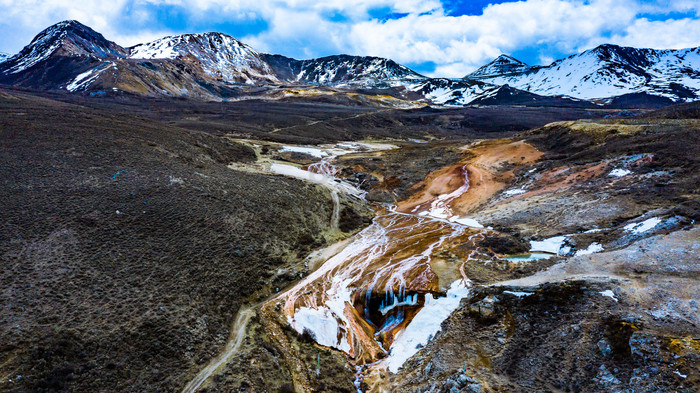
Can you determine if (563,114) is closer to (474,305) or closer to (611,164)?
(611,164)

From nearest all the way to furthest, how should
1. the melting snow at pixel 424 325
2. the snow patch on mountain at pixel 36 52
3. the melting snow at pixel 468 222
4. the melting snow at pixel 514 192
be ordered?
1. the melting snow at pixel 424 325
2. the melting snow at pixel 468 222
3. the melting snow at pixel 514 192
4. the snow patch on mountain at pixel 36 52

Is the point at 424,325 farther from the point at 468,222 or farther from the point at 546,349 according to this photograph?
the point at 468,222

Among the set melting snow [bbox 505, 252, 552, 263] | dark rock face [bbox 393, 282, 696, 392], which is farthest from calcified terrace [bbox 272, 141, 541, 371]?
melting snow [bbox 505, 252, 552, 263]

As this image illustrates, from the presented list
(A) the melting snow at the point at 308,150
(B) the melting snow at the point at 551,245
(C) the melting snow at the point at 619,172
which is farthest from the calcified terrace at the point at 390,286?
(A) the melting snow at the point at 308,150

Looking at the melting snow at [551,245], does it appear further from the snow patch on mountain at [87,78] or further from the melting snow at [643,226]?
the snow patch on mountain at [87,78]

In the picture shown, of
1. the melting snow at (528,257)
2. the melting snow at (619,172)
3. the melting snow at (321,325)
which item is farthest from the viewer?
the melting snow at (619,172)

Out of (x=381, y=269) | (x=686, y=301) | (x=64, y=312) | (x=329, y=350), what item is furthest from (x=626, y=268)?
(x=64, y=312)

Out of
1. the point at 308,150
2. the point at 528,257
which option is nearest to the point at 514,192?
the point at 528,257
